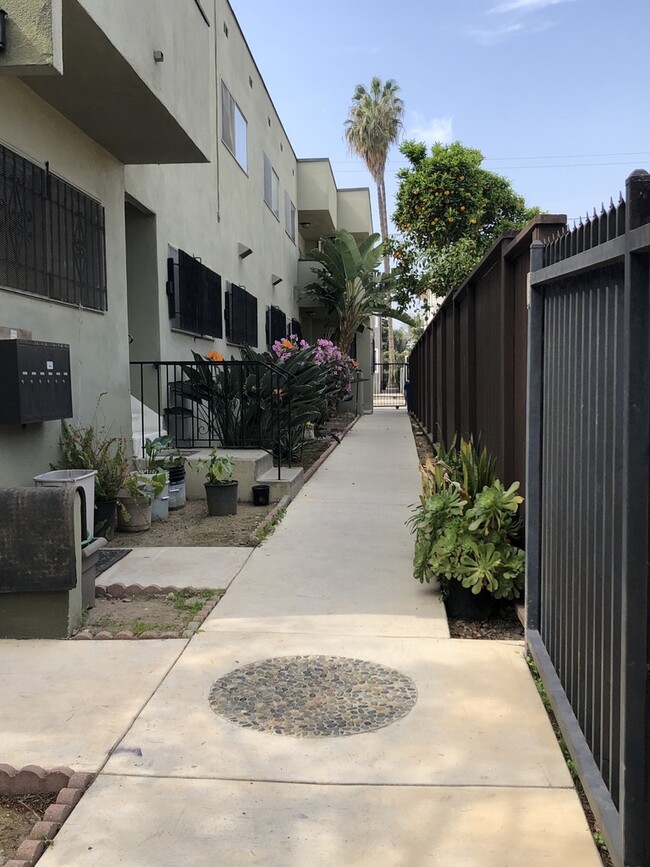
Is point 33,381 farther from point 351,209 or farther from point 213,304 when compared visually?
point 351,209

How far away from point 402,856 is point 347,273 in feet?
59.4

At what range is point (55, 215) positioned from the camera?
241 inches

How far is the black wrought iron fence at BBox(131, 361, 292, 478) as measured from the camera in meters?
9.02

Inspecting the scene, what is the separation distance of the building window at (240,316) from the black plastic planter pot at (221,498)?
5.81m

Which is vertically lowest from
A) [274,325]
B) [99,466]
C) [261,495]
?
[261,495]

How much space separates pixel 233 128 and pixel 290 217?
8025 mm

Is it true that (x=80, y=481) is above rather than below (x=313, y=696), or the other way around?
above

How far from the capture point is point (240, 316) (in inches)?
535

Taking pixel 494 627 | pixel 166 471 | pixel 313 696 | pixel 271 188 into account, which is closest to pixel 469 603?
pixel 494 627

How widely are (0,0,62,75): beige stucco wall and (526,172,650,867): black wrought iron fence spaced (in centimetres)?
297

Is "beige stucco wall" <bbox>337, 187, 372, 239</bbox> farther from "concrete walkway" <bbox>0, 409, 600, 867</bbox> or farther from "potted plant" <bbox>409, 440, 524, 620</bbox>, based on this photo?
"concrete walkway" <bbox>0, 409, 600, 867</bbox>

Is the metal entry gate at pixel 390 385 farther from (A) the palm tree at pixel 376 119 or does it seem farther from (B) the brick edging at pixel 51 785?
(B) the brick edging at pixel 51 785

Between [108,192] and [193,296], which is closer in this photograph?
[108,192]

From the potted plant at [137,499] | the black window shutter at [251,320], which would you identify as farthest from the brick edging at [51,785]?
the black window shutter at [251,320]
